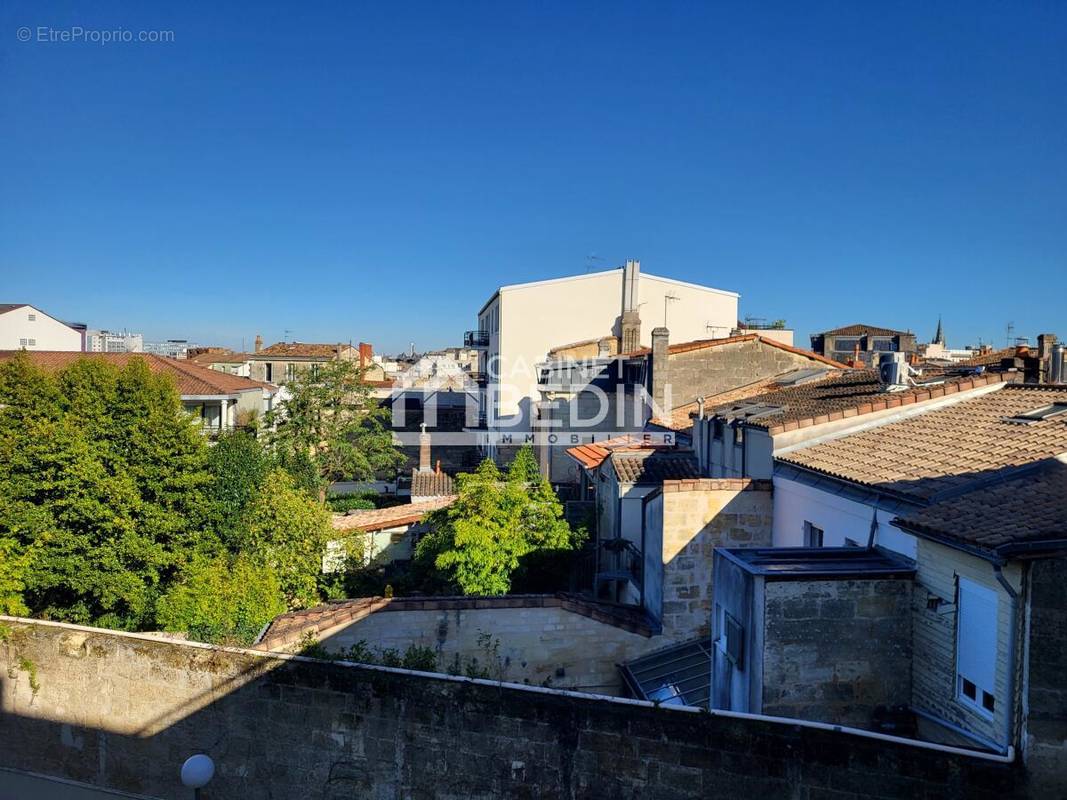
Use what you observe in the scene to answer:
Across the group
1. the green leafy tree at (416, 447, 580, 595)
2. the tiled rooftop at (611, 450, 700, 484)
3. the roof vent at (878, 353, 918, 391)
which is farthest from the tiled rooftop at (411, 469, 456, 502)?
the roof vent at (878, 353, 918, 391)

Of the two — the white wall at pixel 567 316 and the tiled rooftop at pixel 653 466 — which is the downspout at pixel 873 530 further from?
the white wall at pixel 567 316

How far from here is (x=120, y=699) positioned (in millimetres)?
8586

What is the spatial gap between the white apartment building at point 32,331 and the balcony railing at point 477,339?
22.5 meters

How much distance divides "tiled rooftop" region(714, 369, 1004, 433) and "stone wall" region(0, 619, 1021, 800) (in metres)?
6.02

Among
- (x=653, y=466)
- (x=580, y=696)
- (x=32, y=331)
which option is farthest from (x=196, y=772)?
(x=32, y=331)

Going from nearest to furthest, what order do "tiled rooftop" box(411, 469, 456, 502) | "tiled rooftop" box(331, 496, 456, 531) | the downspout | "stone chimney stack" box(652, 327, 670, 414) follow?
the downspout, "tiled rooftop" box(331, 496, 456, 531), "stone chimney stack" box(652, 327, 670, 414), "tiled rooftop" box(411, 469, 456, 502)

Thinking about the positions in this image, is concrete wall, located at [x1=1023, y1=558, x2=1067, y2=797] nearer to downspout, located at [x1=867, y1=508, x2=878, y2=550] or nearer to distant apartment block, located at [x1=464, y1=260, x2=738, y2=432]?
downspout, located at [x1=867, y1=508, x2=878, y2=550]

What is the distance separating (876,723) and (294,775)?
20.1 feet

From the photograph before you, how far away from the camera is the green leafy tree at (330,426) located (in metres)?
27.5

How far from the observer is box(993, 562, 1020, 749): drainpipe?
225 inches

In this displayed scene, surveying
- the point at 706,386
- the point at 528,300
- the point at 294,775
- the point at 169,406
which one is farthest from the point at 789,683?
the point at 528,300

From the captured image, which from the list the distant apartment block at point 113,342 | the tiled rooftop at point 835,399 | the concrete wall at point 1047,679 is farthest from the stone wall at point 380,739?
the distant apartment block at point 113,342

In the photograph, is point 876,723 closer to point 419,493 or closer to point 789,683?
point 789,683

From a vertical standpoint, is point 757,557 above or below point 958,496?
below
